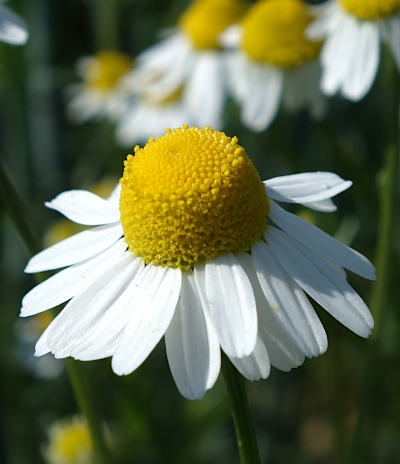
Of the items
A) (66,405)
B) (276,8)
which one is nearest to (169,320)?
(276,8)

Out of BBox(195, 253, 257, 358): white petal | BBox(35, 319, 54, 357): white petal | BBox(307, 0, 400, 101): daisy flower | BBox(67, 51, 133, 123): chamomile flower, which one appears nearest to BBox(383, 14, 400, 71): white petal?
BBox(307, 0, 400, 101): daisy flower

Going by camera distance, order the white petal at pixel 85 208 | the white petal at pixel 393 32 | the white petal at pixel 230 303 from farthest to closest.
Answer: the white petal at pixel 393 32
the white petal at pixel 85 208
the white petal at pixel 230 303

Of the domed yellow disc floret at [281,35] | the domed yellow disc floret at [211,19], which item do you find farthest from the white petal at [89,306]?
the domed yellow disc floret at [211,19]

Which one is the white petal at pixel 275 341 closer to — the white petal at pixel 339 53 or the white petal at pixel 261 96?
the white petal at pixel 339 53

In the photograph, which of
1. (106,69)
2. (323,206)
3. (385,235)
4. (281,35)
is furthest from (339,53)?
(106,69)

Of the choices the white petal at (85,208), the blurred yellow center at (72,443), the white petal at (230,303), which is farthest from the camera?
the blurred yellow center at (72,443)

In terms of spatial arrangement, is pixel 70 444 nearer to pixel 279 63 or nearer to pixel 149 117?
pixel 279 63
